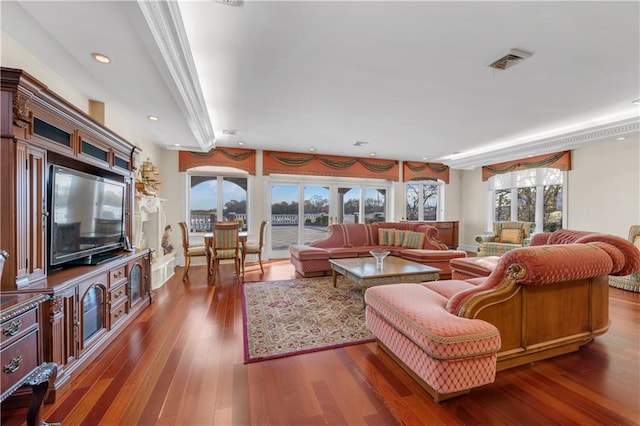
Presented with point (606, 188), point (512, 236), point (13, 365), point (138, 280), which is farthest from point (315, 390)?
point (606, 188)

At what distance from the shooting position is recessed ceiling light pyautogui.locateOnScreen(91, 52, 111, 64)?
6.95 ft

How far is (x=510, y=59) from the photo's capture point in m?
2.47

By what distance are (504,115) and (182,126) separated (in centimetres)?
484

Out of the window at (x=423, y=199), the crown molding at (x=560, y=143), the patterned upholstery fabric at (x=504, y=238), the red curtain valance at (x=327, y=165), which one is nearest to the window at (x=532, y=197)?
the patterned upholstery fabric at (x=504, y=238)

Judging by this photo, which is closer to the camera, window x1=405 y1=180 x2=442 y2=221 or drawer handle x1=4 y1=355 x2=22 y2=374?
drawer handle x1=4 y1=355 x2=22 y2=374

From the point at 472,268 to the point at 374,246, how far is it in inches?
85.3

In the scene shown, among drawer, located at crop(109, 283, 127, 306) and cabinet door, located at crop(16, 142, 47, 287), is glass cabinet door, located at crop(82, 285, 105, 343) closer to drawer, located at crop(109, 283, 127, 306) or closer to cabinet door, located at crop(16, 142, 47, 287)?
drawer, located at crop(109, 283, 127, 306)

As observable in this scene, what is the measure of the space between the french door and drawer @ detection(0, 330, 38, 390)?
4.87 metres

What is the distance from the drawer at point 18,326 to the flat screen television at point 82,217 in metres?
0.59

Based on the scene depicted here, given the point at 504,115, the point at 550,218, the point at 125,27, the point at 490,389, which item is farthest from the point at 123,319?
the point at 550,218

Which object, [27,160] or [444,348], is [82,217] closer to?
[27,160]

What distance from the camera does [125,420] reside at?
148cm

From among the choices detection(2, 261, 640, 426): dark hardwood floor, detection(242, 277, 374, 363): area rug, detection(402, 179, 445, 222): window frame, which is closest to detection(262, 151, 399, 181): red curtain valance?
detection(402, 179, 445, 222): window frame

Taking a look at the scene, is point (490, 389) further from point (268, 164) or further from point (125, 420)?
point (268, 164)
